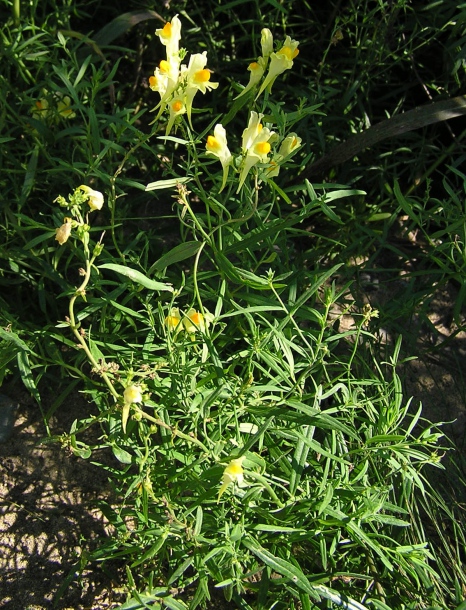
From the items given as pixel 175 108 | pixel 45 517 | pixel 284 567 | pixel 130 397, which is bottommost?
pixel 45 517

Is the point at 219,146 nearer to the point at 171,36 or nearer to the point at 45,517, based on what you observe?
the point at 171,36

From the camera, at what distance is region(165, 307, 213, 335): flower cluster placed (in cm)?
162

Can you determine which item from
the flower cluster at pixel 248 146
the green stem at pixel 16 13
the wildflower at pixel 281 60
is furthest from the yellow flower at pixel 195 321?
the green stem at pixel 16 13

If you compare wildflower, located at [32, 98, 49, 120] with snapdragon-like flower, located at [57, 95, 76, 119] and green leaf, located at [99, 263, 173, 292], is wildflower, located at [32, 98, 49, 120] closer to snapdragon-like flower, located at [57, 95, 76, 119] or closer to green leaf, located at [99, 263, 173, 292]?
snapdragon-like flower, located at [57, 95, 76, 119]

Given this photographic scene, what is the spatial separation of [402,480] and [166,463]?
20.5 inches

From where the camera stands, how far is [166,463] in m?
1.69

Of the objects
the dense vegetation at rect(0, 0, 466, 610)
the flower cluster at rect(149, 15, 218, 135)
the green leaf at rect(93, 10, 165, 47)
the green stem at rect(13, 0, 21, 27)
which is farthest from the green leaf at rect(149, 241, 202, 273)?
the green stem at rect(13, 0, 21, 27)

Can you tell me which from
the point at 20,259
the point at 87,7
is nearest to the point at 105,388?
the point at 20,259

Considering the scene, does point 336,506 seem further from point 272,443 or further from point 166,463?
point 166,463

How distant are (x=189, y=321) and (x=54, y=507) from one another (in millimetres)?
648

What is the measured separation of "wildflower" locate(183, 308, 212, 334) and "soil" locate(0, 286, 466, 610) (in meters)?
0.43

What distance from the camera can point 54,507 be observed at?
1.94 meters

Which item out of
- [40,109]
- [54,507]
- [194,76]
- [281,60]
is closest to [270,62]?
[281,60]

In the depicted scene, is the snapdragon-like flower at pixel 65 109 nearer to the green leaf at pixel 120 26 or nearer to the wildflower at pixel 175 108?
the green leaf at pixel 120 26
